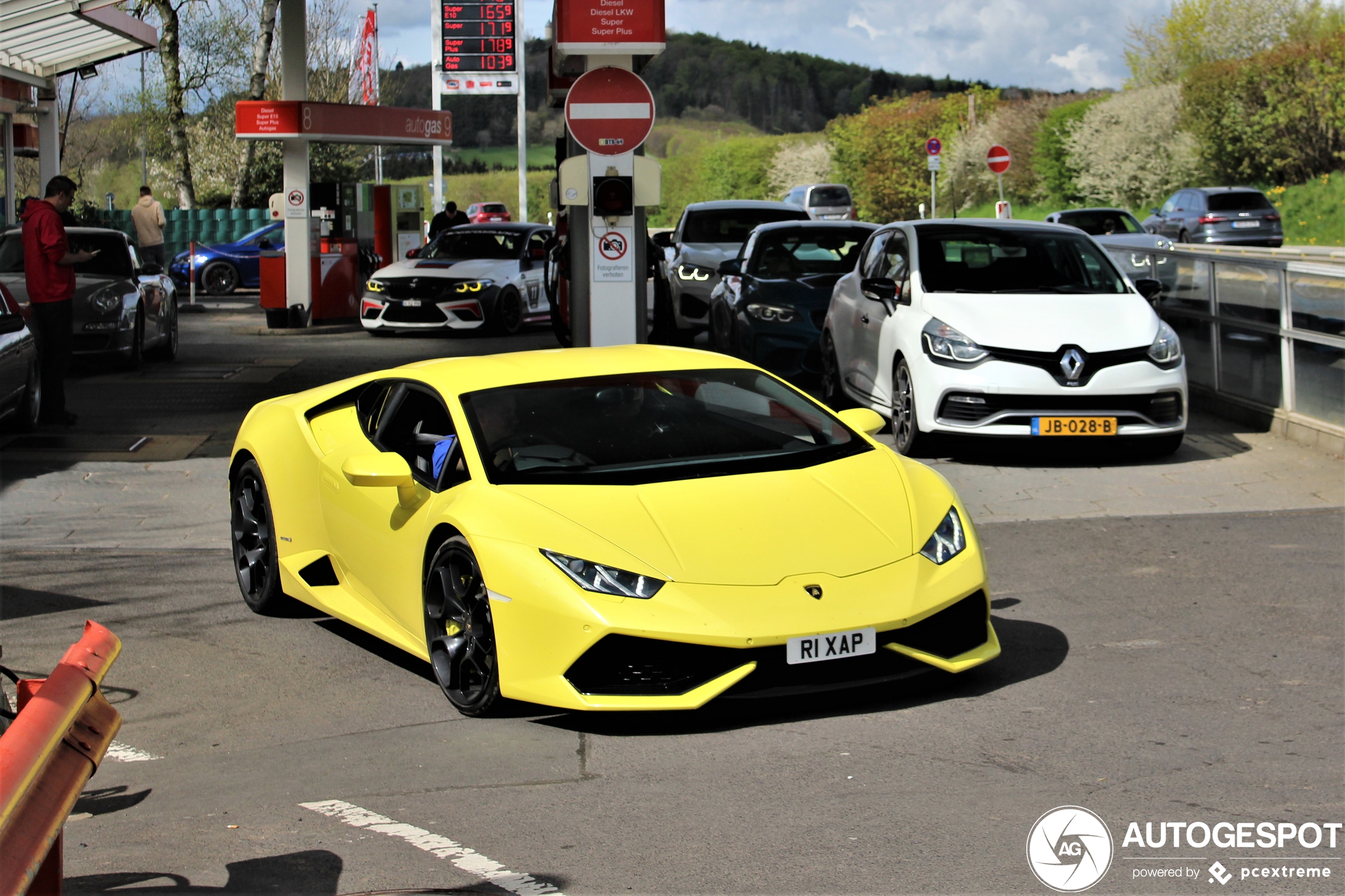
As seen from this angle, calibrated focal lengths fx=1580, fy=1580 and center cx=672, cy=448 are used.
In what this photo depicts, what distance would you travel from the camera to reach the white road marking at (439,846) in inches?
151

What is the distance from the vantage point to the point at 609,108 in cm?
1173

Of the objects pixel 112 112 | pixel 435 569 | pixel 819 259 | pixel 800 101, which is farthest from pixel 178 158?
pixel 800 101

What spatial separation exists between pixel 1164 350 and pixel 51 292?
28.2 ft

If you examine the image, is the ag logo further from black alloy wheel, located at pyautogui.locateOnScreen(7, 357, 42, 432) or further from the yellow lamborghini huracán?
black alloy wheel, located at pyautogui.locateOnScreen(7, 357, 42, 432)

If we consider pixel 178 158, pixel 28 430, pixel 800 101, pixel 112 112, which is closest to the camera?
pixel 28 430

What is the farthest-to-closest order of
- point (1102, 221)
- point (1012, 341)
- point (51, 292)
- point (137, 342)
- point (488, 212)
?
point (488, 212) < point (1102, 221) < point (137, 342) < point (51, 292) < point (1012, 341)

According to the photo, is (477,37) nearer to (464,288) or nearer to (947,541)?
(464,288)

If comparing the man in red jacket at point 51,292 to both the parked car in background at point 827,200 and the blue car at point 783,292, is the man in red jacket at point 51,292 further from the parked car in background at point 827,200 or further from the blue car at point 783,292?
the parked car in background at point 827,200

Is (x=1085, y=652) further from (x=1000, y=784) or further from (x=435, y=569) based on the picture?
(x=435, y=569)

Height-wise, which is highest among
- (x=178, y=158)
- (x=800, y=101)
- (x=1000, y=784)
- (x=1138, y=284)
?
(x=800, y=101)

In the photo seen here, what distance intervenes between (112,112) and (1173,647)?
62328 mm

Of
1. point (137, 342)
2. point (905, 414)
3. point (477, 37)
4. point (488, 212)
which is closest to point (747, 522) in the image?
point (905, 414)

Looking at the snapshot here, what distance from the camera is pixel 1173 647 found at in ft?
20.5

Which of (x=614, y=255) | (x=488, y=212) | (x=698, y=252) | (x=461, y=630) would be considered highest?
(x=488, y=212)
